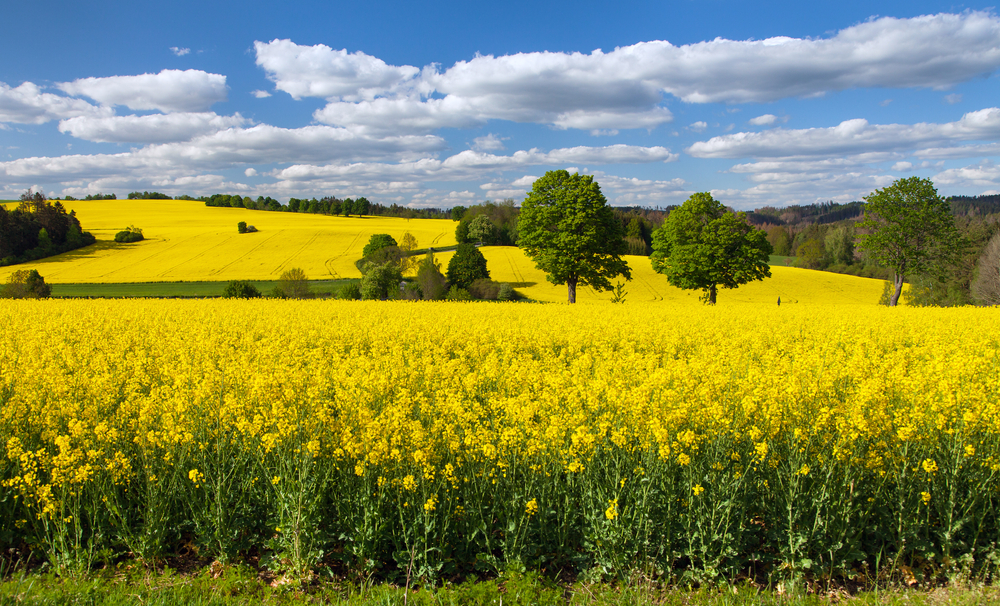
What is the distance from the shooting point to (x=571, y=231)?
32094 mm

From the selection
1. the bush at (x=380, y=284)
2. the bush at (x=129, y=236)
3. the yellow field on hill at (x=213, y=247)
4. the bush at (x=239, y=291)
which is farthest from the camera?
the bush at (x=129, y=236)

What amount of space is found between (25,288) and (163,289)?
12.0m

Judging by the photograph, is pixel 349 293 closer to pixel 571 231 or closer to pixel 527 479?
pixel 571 231

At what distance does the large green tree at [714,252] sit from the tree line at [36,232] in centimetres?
7378

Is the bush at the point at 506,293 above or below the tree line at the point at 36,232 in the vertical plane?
below

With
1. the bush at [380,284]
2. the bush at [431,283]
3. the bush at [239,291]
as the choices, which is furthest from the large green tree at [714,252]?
the bush at [239,291]

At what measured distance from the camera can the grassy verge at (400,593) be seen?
3.68 m

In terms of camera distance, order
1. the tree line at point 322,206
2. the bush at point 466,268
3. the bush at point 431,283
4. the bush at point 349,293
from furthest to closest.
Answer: the tree line at point 322,206 < the bush at point 466,268 < the bush at point 431,283 < the bush at point 349,293

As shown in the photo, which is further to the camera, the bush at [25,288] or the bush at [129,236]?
the bush at [129,236]

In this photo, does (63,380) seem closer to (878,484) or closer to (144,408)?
(144,408)

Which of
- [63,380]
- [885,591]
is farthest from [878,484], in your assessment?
[63,380]

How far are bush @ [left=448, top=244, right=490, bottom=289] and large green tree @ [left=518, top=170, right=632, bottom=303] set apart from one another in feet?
53.4

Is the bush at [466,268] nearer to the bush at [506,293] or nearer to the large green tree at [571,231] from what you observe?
the bush at [506,293]

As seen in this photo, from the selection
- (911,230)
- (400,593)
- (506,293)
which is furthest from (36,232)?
(911,230)
